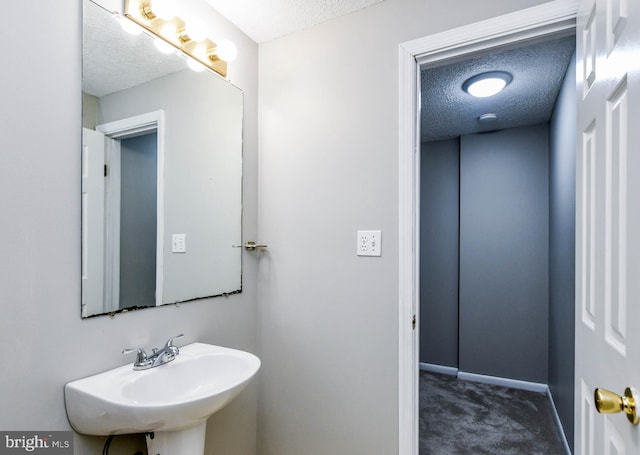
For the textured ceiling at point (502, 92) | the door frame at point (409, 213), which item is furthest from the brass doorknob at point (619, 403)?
the textured ceiling at point (502, 92)

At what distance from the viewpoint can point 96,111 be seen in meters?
1.16

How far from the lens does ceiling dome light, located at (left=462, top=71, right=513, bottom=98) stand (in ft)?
7.15

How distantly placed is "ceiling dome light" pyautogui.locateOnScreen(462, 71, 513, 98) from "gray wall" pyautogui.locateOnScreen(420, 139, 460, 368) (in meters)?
1.13

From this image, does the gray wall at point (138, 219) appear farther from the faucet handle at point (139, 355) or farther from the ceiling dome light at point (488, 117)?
the ceiling dome light at point (488, 117)

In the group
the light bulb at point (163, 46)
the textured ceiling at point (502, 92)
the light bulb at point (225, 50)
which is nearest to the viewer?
the light bulb at point (163, 46)

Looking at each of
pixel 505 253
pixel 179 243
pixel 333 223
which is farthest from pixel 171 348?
pixel 505 253

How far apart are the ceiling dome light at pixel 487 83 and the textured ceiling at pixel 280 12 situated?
103cm

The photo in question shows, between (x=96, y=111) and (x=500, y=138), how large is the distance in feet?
10.4

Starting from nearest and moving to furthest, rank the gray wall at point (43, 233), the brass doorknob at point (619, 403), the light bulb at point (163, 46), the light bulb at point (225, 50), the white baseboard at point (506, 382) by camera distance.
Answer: the brass doorknob at point (619, 403) < the gray wall at point (43, 233) < the light bulb at point (163, 46) < the light bulb at point (225, 50) < the white baseboard at point (506, 382)

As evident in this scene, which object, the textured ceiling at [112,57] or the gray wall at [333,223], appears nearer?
the textured ceiling at [112,57]

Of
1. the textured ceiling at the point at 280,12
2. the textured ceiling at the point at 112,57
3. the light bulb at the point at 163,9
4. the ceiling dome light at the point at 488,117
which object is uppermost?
the textured ceiling at the point at 280,12

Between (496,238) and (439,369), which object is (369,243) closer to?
(496,238)

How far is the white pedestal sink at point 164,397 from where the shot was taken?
98cm

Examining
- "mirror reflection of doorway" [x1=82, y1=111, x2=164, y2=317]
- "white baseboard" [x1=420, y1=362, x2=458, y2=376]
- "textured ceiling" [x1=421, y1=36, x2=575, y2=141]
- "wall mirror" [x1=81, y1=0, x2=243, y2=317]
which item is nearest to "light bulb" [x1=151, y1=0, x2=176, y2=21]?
"wall mirror" [x1=81, y1=0, x2=243, y2=317]
